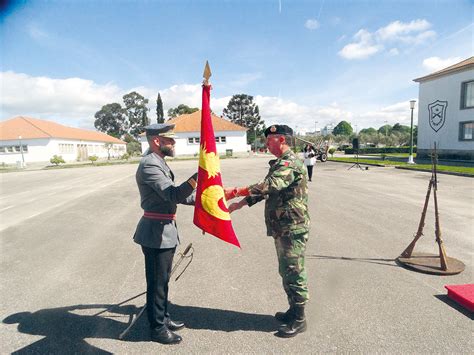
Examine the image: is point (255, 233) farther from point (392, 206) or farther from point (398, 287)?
point (392, 206)

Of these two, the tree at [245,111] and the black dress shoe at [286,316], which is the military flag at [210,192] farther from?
the tree at [245,111]

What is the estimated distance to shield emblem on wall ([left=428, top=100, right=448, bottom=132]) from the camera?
27670 mm

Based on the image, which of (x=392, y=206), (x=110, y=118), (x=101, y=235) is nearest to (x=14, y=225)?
(x=101, y=235)

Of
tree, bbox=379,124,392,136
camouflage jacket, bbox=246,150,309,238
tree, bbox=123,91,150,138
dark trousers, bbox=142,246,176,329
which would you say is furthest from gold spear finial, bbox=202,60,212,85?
tree, bbox=123,91,150,138

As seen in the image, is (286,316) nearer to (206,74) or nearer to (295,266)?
(295,266)

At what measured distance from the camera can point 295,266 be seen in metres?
3.06

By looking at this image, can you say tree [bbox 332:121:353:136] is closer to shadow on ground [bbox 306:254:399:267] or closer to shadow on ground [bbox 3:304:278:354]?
shadow on ground [bbox 306:254:399:267]

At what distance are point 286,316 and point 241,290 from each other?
35.6 inches

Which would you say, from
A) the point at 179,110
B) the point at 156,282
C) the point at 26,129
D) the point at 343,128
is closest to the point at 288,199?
the point at 156,282

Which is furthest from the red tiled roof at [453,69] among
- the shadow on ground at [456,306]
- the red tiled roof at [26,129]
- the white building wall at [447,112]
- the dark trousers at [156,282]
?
the red tiled roof at [26,129]

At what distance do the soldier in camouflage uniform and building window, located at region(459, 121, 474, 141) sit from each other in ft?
97.2

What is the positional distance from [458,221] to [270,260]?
5.29 meters

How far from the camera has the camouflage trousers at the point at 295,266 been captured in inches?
121

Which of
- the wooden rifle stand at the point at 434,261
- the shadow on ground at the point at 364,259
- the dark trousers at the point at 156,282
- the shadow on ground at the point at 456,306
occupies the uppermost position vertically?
the dark trousers at the point at 156,282
